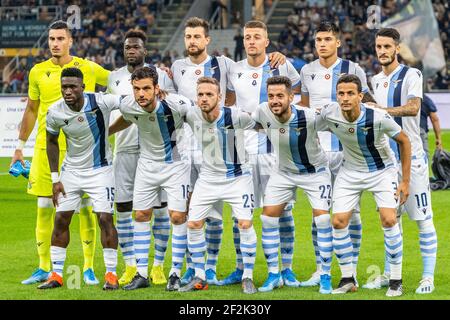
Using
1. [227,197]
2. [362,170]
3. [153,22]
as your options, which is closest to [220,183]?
[227,197]

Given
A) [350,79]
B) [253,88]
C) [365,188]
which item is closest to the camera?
[350,79]

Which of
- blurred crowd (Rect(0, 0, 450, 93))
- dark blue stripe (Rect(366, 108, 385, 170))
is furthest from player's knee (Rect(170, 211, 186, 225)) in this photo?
Result: blurred crowd (Rect(0, 0, 450, 93))

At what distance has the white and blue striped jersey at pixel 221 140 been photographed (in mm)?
9281

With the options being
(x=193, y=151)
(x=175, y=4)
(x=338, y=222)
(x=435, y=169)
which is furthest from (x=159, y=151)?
(x=175, y=4)

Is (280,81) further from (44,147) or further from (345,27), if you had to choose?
(345,27)

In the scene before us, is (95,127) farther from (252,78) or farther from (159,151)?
(252,78)

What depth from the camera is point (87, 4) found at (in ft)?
124

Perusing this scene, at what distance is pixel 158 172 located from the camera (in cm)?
944

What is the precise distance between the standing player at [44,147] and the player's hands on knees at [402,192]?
9.35 feet

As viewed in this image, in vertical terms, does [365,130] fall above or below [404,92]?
below

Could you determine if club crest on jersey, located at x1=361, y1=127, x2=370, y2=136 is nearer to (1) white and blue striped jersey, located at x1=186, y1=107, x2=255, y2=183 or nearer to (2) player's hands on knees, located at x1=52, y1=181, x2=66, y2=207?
(1) white and blue striped jersey, located at x1=186, y1=107, x2=255, y2=183

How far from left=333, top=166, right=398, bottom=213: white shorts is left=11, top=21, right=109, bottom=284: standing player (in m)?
2.36

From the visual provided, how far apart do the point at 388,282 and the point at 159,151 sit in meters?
2.32

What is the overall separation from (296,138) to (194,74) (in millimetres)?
1265
